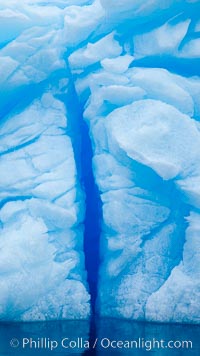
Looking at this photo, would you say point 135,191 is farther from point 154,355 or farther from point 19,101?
point 19,101

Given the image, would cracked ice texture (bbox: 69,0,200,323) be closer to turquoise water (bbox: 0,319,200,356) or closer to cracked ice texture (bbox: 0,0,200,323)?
cracked ice texture (bbox: 0,0,200,323)

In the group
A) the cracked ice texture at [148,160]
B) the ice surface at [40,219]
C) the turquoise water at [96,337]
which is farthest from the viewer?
the cracked ice texture at [148,160]

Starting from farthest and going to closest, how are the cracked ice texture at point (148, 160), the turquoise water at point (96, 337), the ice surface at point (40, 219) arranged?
the cracked ice texture at point (148, 160)
the ice surface at point (40, 219)
the turquoise water at point (96, 337)

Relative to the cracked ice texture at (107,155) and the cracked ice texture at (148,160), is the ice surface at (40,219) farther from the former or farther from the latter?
the cracked ice texture at (148,160)

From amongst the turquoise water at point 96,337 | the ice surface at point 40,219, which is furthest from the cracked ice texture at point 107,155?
the turquoise water at point 96,337

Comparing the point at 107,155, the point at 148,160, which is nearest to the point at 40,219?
the point at 107,155

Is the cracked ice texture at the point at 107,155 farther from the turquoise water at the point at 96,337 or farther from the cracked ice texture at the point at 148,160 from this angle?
the turquoise water at the point at 96,337

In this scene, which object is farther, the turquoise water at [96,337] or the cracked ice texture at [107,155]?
the cracked ice texture at [107,155]

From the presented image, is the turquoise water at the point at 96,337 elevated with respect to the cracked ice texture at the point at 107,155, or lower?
lower
